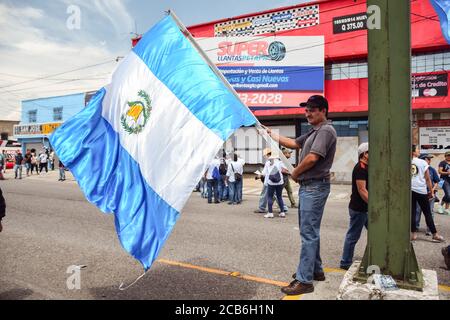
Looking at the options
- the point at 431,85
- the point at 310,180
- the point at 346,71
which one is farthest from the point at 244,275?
the point at 346,71

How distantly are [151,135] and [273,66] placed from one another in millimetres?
18320

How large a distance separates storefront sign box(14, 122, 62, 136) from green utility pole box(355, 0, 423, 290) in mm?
34182

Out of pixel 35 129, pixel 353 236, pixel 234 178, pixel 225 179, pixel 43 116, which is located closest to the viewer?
pixel 353 236

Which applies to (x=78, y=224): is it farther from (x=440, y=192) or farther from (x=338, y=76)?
(x=338, y=76)

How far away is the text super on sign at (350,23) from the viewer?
18922 millimetres

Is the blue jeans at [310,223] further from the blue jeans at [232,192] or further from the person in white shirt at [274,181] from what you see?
the blue jeans at [232,192]

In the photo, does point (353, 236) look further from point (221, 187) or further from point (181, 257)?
point (221, 187)

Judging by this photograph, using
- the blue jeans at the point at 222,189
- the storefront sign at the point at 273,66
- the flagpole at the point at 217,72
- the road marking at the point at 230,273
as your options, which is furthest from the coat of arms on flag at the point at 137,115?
the storefront sign at the point at 273,66

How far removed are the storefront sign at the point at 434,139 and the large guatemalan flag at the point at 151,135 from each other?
16466mm

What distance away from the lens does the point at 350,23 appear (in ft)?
63.2

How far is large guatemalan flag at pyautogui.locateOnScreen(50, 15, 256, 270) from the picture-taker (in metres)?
3.46

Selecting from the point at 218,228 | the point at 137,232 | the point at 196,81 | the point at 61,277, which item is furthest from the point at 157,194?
the point at 218,228

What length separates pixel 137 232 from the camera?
339 cm

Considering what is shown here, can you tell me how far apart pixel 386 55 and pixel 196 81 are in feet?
5.79
